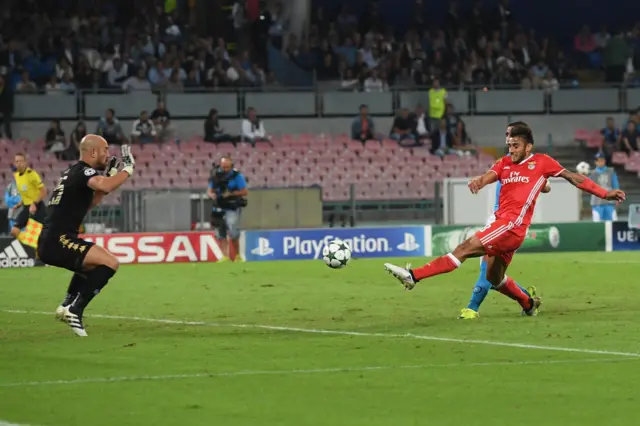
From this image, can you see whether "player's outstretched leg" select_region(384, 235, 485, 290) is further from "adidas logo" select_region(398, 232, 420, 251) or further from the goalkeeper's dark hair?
"adidas logo" select_region(398, 232, 420, 251)

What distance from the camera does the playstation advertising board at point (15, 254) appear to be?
27625 mm

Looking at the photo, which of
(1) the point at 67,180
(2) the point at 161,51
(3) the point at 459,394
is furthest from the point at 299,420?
(2) the point at 161,51

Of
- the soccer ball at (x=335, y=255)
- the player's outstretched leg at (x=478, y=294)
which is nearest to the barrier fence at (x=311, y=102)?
the soccer ball at (x=335, y=255)

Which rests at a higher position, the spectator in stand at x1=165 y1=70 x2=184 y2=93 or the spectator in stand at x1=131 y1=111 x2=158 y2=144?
the spectator in stand at x1=165 y1=70 x2=184 y2=93

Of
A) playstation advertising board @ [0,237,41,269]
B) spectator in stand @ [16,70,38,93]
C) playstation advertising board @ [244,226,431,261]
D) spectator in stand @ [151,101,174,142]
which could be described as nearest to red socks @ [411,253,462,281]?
playstation advertising board @ [0,237,41,269]

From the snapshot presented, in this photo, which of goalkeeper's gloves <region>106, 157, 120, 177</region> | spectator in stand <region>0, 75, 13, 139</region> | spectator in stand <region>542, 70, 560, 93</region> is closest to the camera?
goalkeeper's gloves <region>106, 157, 120, 177</region>

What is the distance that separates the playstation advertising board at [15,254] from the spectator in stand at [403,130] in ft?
46.3

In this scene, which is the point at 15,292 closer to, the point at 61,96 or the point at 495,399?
the point at 495,399

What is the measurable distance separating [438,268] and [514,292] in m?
1.13

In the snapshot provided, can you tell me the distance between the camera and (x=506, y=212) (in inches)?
593

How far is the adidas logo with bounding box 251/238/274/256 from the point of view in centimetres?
2956

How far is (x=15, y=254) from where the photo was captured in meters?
27.7

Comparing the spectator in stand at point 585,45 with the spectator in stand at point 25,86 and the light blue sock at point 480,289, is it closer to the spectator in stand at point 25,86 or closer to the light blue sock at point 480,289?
the spectator in stand at point 25,86

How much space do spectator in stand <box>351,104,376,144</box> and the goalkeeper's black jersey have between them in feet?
82.6
